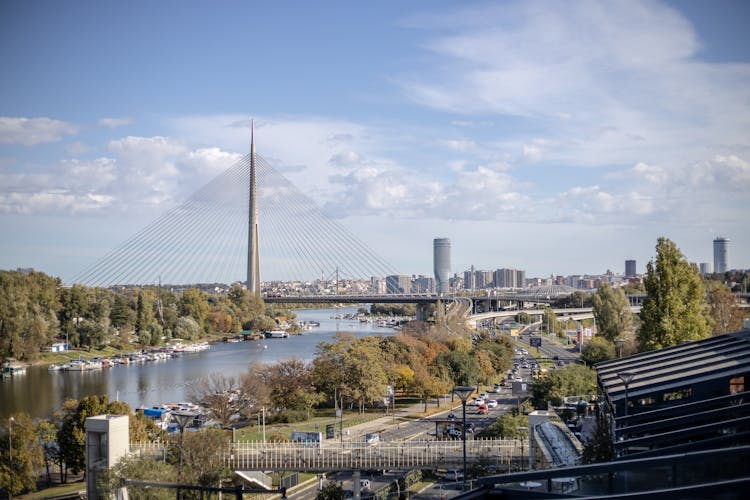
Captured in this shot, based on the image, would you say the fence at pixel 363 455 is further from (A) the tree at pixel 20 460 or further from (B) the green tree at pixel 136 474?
(A) the tree at pixel 20 460

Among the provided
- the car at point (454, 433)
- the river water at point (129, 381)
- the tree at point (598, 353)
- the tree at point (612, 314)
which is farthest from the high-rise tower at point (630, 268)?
the car at point (454, 433)

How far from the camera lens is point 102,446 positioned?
8461mm

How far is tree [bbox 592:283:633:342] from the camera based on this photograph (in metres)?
22.5

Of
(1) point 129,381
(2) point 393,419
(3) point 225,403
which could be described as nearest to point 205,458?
(3) point 225,403

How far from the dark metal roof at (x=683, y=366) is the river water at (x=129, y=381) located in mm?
12537

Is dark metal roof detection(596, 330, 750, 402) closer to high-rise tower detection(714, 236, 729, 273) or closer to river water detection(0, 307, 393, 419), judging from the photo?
river water detection(0, 307, 393, 419)

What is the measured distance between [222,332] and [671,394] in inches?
1629

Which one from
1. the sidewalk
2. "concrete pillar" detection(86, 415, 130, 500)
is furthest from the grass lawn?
the sidewalk

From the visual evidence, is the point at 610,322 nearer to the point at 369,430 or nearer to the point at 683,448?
the point at 369,430

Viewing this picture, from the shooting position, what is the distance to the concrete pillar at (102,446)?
8.30 m

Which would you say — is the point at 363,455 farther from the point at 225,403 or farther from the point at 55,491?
the point at 225,403

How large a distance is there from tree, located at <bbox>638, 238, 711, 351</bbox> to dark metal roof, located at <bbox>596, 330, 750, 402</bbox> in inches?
149

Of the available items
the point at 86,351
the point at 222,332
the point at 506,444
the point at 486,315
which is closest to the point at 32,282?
the point at 86,351

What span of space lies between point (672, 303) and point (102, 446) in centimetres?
960
